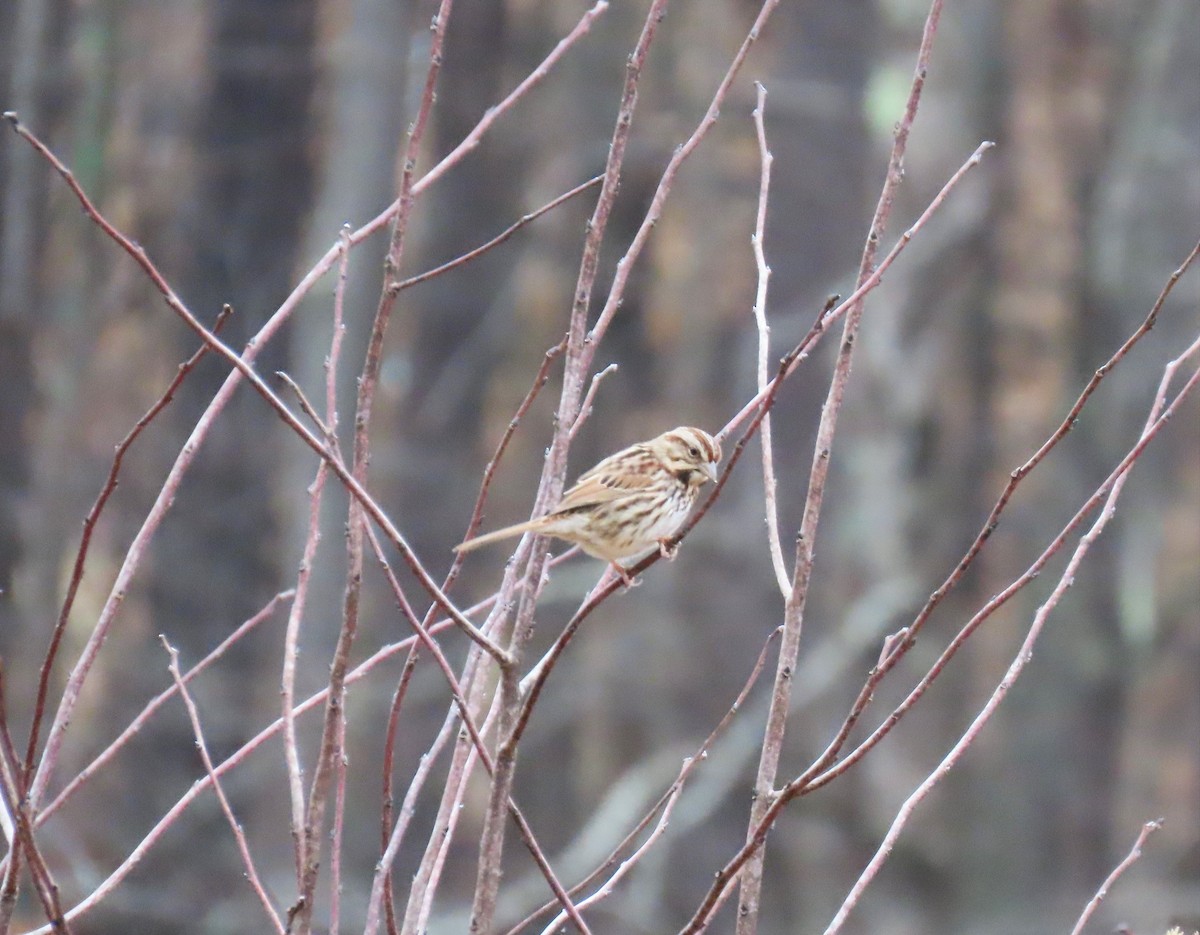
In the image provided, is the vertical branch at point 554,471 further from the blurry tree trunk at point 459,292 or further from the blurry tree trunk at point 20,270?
the blurry tree trunk at point 20,270

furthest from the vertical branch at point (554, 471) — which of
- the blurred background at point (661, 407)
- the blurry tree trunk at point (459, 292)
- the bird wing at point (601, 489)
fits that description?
the blurry tree trunk at point (459, 292)

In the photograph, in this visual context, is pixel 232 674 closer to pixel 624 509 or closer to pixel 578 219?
pixel 578 219

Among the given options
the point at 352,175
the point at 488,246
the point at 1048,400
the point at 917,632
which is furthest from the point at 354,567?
the point at 1048,400

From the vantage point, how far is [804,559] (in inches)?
82.7

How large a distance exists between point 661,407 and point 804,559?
810 centimetres

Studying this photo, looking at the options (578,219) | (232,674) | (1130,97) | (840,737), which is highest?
(1130,97)

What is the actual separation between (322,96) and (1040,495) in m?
4.87

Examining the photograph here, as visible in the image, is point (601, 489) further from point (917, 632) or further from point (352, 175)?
point (352, 175)

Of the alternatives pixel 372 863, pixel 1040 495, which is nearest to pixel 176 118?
pixel 372 863

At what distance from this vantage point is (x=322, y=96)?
9680 millimetres

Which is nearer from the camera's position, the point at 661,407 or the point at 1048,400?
the point at 661,407

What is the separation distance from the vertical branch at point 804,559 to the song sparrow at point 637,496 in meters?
0.98

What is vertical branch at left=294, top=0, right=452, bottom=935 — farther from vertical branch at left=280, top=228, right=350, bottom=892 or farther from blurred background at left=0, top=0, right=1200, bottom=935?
blurred background at left=0, top=0, right=1200, bottom=935

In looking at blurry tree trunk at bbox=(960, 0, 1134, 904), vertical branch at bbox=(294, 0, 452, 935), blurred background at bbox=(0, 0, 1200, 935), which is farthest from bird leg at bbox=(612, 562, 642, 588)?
blurry tree trunk at bbox=(960, 0, 1134, 904)
